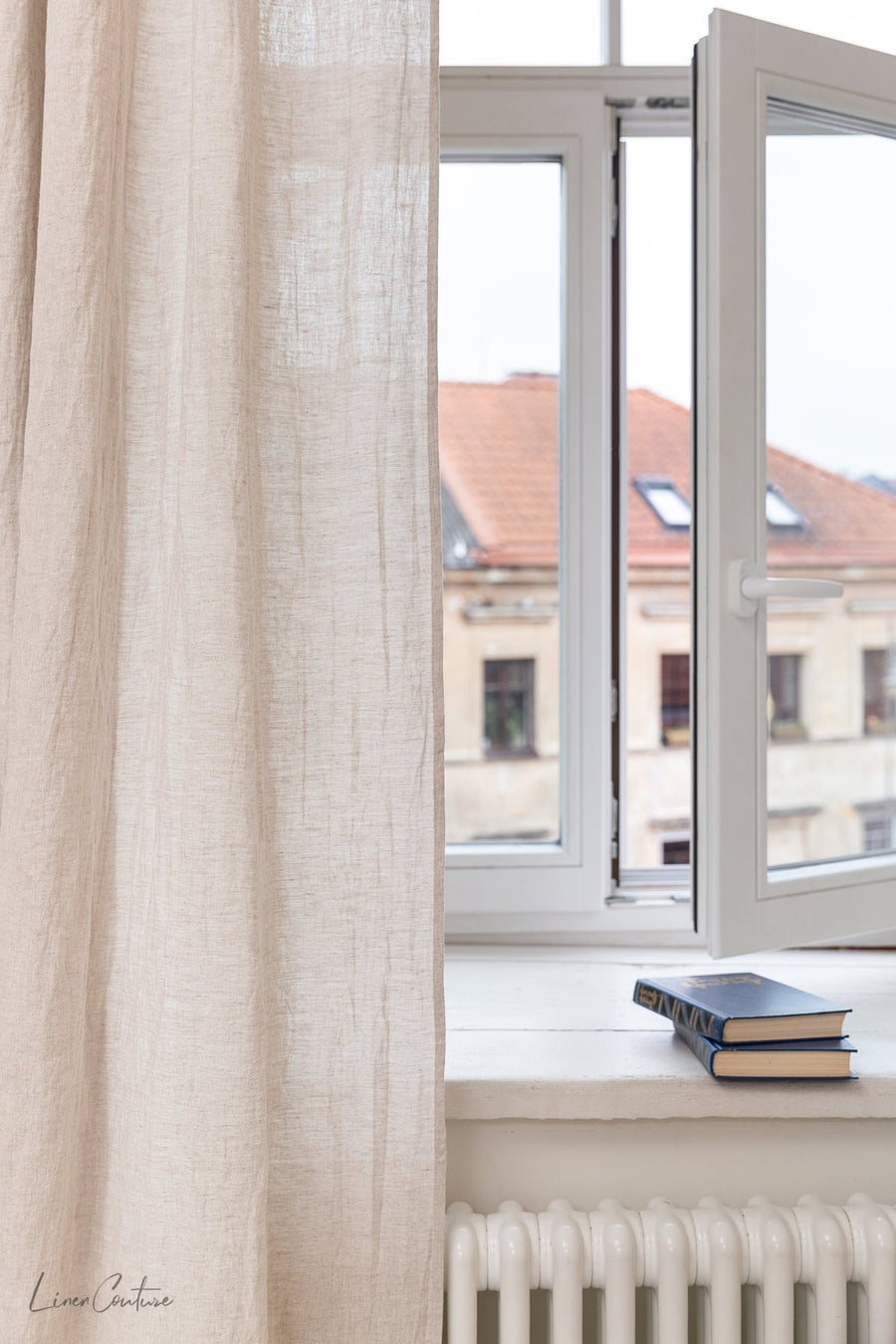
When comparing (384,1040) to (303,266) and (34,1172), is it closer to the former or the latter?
(34,1172)

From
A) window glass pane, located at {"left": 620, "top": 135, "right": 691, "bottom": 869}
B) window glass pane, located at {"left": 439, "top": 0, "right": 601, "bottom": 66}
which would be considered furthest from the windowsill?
window glass pane, located at {"left": 439, "top": 0, "right": 601, "bottom": 66}

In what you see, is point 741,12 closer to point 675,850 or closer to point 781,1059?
point 675,850

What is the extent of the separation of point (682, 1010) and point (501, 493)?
73 cm

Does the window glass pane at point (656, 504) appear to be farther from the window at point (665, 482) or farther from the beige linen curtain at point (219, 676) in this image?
the beige linen curtain at point (219, 676)

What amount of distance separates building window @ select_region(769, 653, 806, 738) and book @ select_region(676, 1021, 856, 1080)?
1.11ft

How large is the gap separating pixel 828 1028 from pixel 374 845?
1.54ft

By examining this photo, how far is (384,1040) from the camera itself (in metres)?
0.91

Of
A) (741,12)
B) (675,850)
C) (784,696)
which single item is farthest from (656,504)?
(741,12)

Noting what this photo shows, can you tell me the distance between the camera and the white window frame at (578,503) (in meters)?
1.32

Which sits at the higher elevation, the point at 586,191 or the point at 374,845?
the point at 586,191

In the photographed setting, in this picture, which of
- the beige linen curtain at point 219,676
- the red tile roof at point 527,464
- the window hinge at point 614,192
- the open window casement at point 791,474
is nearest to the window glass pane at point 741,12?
the window hinge at point 614,192

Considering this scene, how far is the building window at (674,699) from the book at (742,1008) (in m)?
0.50

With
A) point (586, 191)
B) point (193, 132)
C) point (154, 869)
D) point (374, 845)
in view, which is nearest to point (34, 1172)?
point (154, 869)

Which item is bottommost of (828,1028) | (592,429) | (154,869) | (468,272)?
(828,1028)
